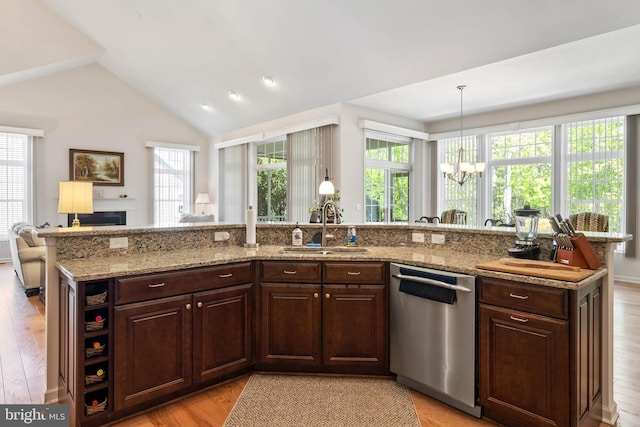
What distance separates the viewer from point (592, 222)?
15.9 ft

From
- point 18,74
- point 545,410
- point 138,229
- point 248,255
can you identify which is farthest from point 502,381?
point 18,74

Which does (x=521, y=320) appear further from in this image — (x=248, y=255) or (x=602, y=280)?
(x=248, y=255)

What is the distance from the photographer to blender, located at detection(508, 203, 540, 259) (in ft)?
8.03

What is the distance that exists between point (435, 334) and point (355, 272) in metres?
0.67

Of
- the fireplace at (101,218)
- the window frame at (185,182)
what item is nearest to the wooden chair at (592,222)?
the window frame at (185,182)

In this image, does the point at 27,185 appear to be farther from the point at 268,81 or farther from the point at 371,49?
the point at 371,49

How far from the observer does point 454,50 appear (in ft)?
15.1

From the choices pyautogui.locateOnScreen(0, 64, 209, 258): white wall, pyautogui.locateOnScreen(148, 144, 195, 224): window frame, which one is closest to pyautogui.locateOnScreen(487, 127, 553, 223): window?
pyautogui.locateOnScreen(148, 144, 195, 224): window frame

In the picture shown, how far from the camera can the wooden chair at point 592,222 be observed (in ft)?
15.6

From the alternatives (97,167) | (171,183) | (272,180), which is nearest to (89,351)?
(272,180)

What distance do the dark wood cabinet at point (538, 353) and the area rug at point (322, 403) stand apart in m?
0.55

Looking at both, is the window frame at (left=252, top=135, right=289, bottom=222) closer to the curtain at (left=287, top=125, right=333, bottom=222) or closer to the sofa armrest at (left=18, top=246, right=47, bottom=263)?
the curtain at (left=287, top=125, right=333, bottom=222)

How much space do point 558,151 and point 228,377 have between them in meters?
6.73

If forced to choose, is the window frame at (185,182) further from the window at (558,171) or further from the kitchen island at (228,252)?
the kitchen island at (228,252)
